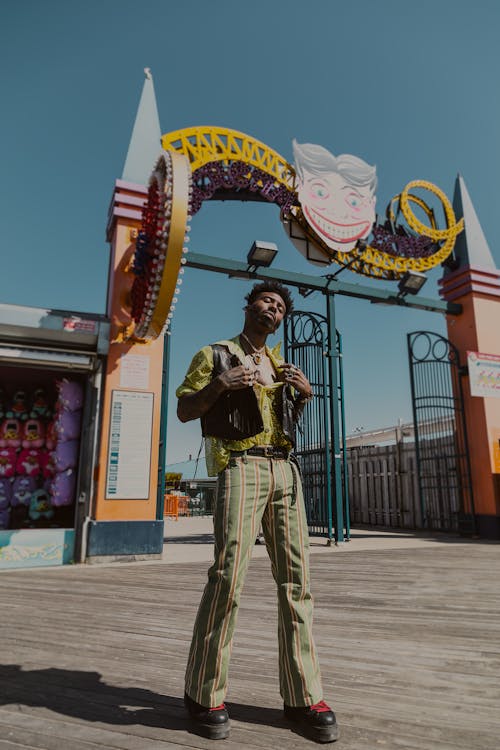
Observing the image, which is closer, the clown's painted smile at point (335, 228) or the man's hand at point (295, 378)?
the man's hand at point (295, 378)

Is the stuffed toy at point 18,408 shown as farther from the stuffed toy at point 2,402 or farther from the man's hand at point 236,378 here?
the man's hand at point 236,378

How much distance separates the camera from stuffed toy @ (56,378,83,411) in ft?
22.6

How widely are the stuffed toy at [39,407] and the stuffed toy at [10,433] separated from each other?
0.26 m

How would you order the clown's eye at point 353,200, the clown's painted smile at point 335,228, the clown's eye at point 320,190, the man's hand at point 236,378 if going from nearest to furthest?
the man's hand at point 236,378
the clown's painted smile at point 335,228
the clown's eye at point 320,190
the clown's eye at point 353,200

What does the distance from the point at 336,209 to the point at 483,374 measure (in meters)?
4.46

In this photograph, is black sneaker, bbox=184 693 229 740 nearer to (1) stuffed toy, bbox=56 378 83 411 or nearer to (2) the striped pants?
(2) the striped pants

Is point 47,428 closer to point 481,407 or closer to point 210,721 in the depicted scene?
point 210,721

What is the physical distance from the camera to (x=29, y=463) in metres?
7.14

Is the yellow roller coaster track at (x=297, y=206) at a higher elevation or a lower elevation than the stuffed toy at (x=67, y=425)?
→ higher

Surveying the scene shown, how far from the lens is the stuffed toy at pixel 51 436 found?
706 cm

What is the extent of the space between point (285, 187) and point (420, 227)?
11.4 ft

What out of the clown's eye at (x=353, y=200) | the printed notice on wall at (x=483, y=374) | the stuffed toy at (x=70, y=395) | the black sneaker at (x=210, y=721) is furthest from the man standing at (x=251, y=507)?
the printed notice on wall at (x=483, y=374)

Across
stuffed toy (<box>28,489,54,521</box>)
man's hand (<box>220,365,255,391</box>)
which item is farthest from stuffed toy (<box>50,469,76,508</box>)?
man's hand (<box>220,365,255,391</box>)

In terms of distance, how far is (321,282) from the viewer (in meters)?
9.45
